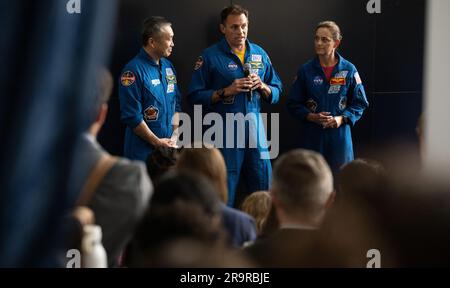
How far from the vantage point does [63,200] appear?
102cm

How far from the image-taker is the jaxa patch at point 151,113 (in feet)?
14.4

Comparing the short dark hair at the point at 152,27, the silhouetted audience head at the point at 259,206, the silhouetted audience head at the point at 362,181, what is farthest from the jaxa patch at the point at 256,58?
the silhouetted audience head at the point at 362,181

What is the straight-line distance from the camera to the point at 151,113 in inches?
173

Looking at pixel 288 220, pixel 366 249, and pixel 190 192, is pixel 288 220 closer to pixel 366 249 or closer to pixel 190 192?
pixel 366 249

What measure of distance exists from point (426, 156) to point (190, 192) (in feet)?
9.69

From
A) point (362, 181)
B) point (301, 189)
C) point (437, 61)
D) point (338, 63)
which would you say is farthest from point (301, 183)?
point (437, 61)

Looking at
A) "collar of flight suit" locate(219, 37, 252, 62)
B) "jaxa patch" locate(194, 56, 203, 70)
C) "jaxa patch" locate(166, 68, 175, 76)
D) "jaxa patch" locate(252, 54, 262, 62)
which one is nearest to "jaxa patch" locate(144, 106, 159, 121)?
"jaxa patch" locate(166, 68, 175, 76)

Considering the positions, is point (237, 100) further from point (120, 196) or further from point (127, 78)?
point (120, 196)

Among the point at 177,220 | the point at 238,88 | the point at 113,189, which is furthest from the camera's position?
the point at 238,88

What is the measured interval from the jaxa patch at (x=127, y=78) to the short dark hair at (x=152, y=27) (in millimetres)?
213

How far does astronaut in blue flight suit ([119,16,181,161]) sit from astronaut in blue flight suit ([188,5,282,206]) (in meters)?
0.20

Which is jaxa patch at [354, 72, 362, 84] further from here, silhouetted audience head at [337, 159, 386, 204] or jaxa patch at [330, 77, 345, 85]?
silhouetted audience head at [337, 159, 386, 204]

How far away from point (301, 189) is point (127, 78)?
2.53m

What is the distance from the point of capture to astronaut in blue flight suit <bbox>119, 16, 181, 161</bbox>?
4332mm
